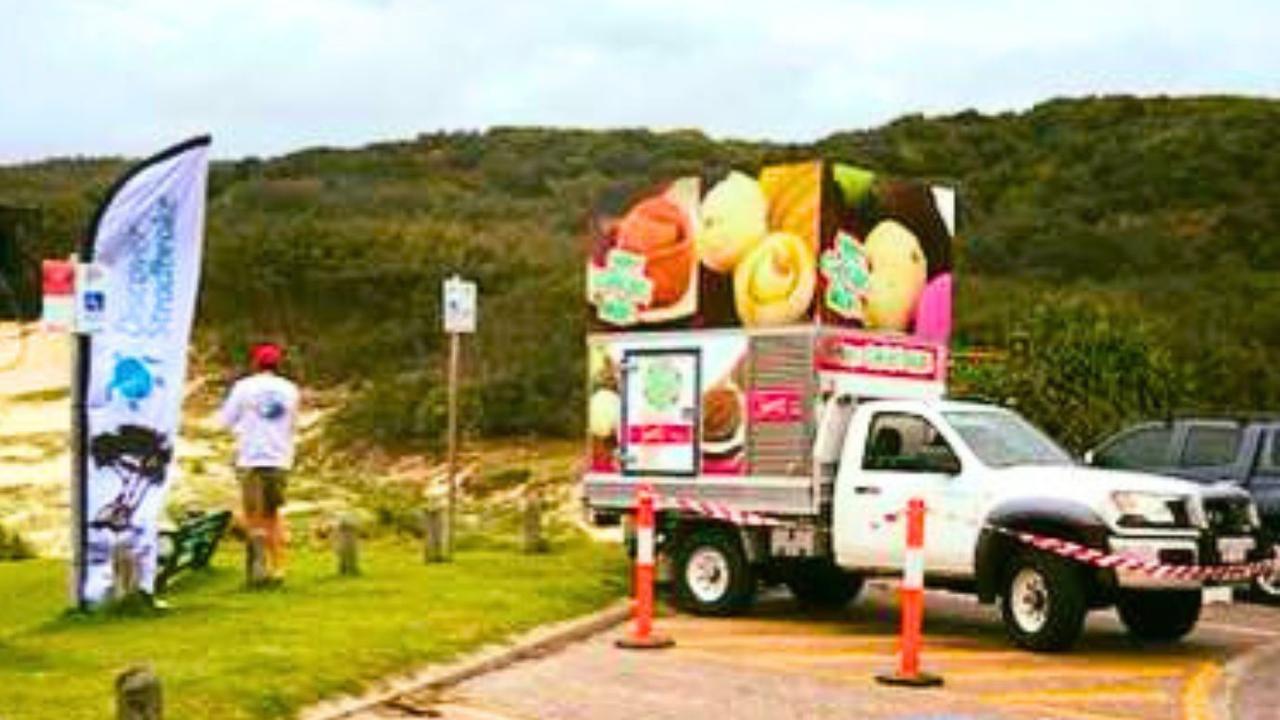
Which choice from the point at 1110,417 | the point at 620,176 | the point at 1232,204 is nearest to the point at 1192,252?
the point at 1232,204


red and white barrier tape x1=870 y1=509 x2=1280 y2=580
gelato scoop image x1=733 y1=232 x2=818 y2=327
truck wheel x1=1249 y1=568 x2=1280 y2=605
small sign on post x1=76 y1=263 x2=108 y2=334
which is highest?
gelato scoop image x1=733 y1=232 x2=818 y2=327

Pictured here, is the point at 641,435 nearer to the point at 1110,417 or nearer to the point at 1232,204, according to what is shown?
the point at 1110,417

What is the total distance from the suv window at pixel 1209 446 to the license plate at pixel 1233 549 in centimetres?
444

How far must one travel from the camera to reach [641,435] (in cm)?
1792

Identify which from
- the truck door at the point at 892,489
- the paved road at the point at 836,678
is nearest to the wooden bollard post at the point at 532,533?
the paved road at the point at 836,678

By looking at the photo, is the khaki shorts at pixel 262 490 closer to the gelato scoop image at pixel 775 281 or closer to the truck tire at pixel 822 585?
the gelato scoop image at pixel 775 281

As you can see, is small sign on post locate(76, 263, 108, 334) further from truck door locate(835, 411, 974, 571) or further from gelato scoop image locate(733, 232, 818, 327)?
truck door locate(835, 411, 974, 571)

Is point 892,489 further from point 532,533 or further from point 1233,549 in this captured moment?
point 532,533

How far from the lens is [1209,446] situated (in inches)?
791

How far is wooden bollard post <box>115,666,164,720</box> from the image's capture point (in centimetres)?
863

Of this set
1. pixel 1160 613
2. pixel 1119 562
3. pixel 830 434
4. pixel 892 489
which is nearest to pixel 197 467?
pixel 830 434

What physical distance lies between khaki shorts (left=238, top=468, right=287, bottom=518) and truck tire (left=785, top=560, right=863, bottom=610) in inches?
167

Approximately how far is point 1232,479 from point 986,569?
17.1 ft

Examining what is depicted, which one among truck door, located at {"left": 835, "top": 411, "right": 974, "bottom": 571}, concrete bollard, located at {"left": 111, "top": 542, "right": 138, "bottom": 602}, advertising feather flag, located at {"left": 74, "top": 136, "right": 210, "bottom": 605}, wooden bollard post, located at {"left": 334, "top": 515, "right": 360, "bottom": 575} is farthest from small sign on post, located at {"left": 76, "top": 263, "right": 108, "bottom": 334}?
truck door, located at {"left": 835, "top": 411, "right": 974, "bottom": 571}
